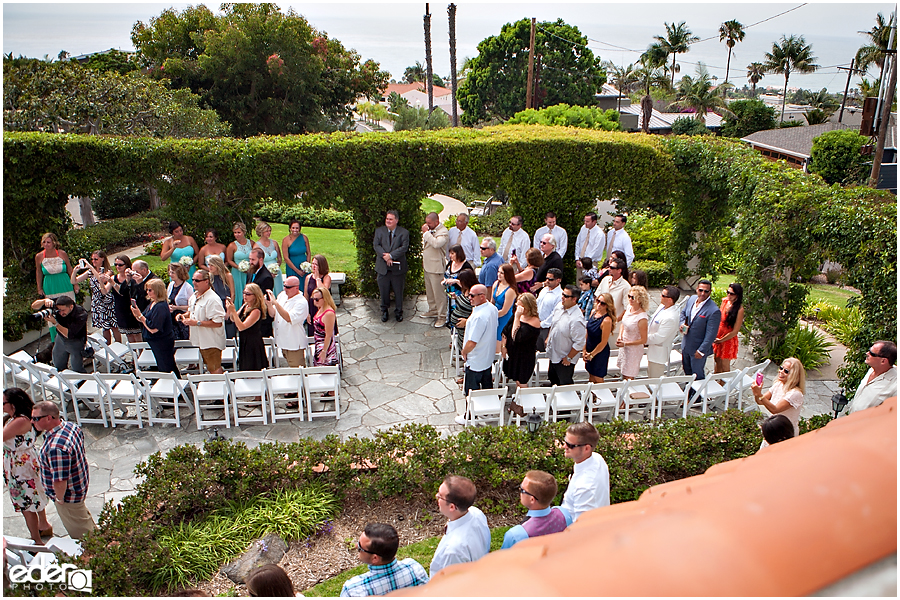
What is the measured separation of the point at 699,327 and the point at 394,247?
5.81 metres

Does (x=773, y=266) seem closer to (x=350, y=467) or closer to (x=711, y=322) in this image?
(x=711, y=322)

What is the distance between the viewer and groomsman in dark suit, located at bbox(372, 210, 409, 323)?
1199 centimetres

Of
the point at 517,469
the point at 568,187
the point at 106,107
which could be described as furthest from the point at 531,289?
the point at 106,107

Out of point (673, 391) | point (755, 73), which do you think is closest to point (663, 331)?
point (673, 391)

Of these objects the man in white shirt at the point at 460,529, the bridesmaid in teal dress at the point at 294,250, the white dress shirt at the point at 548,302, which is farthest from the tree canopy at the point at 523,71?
the man in white shirt at the point at 460,529

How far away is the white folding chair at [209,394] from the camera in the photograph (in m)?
8.26

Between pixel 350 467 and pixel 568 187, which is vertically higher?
pixel 568 187

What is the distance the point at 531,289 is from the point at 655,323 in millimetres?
2612

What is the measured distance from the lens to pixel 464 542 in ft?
14.3

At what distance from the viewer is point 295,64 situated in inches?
1598

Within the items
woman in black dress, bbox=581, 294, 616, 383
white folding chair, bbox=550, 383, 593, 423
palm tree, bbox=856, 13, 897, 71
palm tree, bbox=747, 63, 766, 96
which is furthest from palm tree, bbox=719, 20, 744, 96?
white folding chair, bbox=550, 383, 593, 423

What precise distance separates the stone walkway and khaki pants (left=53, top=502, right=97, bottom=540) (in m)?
0.81

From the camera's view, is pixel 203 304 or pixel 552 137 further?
pixel 552 137

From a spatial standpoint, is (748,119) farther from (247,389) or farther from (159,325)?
(159,325)
